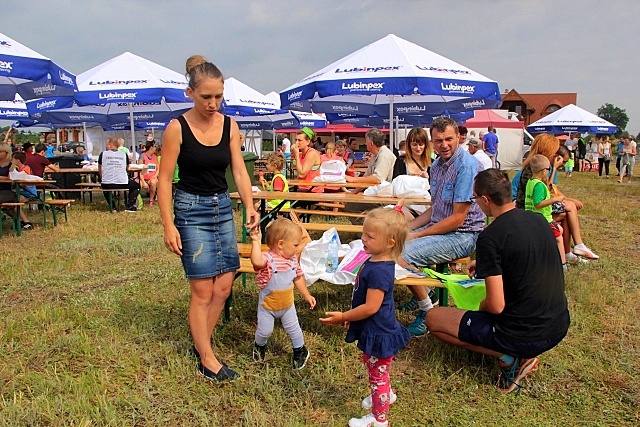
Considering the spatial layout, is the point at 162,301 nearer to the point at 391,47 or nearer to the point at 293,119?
the point at 391,47

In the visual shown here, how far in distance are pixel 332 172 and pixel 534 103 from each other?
2576 inches

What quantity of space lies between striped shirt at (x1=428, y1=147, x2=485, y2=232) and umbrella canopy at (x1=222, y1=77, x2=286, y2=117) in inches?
365

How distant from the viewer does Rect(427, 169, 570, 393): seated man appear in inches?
112

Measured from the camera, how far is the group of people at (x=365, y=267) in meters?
2.59

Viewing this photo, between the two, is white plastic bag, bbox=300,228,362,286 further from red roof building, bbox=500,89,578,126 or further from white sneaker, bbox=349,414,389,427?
red roof building, bbox=500,89,578,126

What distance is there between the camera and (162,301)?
179 inches

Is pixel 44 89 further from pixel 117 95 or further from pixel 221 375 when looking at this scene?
pixel 221 375

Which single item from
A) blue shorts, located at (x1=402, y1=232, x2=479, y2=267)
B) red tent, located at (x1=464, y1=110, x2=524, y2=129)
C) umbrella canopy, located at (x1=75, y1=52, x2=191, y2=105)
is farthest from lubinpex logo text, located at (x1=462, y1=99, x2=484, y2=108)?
red tent, located at (x1=464, y1=110, x2=524, y2=129)

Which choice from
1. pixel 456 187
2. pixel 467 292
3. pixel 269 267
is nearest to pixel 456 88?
pixel 456 187

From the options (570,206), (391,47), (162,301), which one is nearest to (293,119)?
(391,47)

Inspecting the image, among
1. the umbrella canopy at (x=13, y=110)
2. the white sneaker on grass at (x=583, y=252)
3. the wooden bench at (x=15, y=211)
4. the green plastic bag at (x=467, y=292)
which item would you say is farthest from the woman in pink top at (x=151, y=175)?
the green plastic bag at (x=467, y=292)

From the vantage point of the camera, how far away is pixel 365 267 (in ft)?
8.58

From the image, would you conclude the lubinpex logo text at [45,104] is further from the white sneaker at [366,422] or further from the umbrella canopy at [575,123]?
the umbrella canopy at [575,123]

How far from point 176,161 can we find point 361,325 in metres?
1.37
